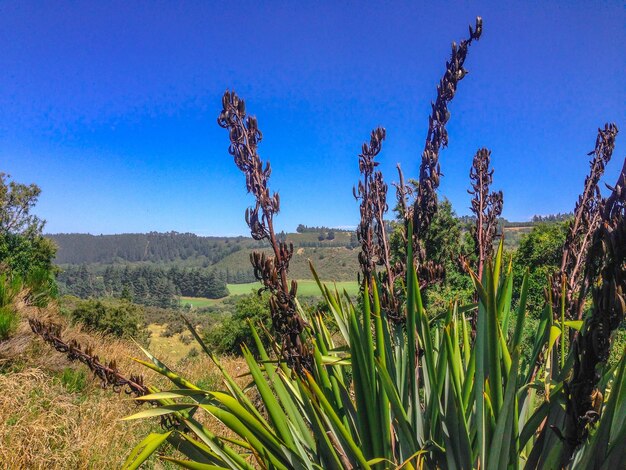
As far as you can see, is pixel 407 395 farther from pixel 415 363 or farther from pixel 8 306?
pixel 8 306

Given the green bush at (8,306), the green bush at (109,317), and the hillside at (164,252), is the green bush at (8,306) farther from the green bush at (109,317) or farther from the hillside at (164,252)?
the hillside at (164,252)

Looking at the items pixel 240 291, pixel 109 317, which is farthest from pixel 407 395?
pixel 240 291

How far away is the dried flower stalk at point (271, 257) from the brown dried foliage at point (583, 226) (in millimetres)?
1287

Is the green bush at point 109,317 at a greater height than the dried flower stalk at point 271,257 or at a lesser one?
lesser

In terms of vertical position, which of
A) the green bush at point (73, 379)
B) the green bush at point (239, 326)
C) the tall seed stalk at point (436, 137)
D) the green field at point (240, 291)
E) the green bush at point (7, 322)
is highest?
the tall seed stalk at point (436, 137)

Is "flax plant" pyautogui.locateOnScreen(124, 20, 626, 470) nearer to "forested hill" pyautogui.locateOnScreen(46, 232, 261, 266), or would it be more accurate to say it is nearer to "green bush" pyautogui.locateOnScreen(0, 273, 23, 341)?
"green bush" pyautogui.locateOnScreen(0, 273, 23, 341)

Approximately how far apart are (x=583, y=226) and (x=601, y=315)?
5.59 ft

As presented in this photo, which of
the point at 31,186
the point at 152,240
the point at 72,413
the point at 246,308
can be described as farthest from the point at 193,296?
the point at 152,240

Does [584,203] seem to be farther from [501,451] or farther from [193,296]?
[193,296]

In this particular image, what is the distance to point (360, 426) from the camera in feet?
5.39

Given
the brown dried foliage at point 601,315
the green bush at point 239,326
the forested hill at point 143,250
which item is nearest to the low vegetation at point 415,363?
the brown dried foliage at point 601,315

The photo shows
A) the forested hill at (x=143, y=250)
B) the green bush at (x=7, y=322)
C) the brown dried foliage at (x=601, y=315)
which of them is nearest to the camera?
the brown dried foliage at (x=601, y=315)

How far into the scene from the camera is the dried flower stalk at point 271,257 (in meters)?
1.76

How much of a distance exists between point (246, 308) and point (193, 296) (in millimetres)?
82337
